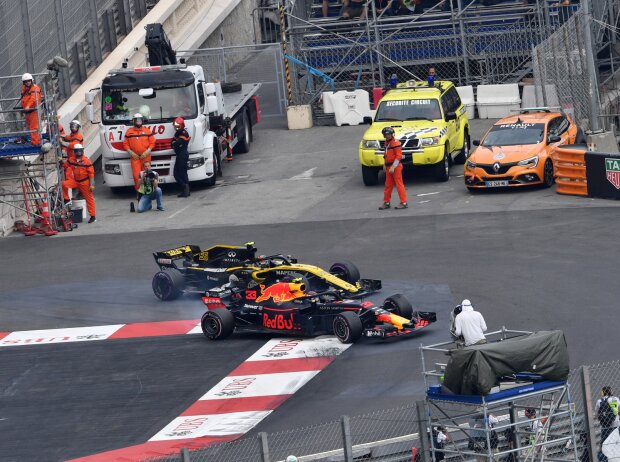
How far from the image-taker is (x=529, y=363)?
14141mm

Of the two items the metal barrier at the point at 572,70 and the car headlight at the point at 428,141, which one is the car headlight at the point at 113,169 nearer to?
the car headlight at the point at 428,141

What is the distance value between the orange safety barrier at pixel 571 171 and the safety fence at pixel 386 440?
12172 millimetres

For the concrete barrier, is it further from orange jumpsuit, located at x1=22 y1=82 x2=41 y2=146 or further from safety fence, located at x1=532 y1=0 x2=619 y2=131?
orange jumpsuit, located at x1=22 y1=82 x2=41 y2=146

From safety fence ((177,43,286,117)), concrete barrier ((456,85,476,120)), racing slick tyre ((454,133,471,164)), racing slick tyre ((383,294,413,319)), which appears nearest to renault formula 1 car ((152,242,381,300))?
racing slick tyre ((383,294,413,319))

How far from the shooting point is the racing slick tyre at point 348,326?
61.6ft

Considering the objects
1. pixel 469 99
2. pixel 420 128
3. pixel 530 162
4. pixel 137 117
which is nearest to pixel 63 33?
pixel 137 117

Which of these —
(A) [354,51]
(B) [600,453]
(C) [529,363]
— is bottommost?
(B) [600,453]

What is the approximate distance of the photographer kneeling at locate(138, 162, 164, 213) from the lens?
29641 millimetres

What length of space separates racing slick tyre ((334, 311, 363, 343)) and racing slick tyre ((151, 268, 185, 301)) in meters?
3.95

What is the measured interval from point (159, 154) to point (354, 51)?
32.2ft

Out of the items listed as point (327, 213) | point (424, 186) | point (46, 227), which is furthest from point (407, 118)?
point (46, 227)

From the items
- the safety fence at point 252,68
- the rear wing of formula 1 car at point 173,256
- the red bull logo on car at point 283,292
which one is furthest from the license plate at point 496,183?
the safety fence at point 252,68

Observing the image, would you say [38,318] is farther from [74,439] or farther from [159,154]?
[159,154]

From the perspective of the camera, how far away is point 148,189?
2991cm
